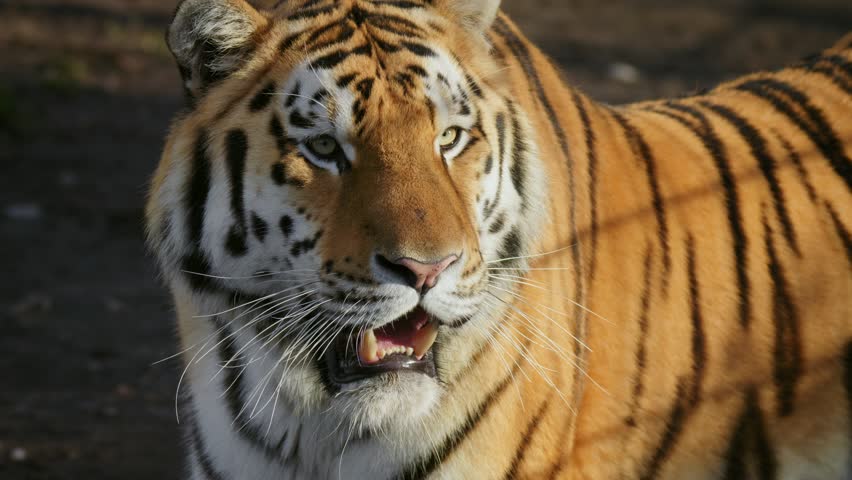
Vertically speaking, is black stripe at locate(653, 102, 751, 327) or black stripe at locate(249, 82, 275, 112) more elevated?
black stripe at locate(653, 102, 751, 327)

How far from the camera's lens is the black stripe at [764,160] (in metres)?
2.04

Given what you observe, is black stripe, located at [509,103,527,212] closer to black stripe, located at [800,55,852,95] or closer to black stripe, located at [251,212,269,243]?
black stripe, located at [251,212,269,243]

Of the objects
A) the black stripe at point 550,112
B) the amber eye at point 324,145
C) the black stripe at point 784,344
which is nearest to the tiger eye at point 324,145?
the amber eye at point 324,145

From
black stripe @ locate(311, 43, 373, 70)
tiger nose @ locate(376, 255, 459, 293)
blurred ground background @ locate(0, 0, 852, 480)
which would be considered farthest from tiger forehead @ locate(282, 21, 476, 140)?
blurred ground background @ locate(0, 0, 852, 480)

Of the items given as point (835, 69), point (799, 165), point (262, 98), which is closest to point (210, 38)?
point (262, 98)

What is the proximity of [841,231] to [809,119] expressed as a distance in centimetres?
24

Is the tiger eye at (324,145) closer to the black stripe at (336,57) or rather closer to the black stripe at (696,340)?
the black stripe at (336,57)

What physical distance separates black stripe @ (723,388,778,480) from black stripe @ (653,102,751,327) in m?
0.16

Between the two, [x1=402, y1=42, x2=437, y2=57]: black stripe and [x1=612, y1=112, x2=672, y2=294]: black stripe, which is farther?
[x1=612, y1=112, x2=672, y2=294]: black stripe

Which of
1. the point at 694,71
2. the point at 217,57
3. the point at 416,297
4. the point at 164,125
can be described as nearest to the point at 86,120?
the point at 164,125

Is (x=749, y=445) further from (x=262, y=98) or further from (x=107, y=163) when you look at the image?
(x=107, y=163)

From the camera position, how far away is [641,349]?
74.2 inches

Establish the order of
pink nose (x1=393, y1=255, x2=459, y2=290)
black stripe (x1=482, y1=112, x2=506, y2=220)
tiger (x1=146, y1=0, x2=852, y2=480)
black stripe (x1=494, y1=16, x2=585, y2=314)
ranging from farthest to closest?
black stripe (x1=494, y1=16, x2=585, y2=314) → black stripe (x1=482, y1=112, x2=506, y2=220) → tiger (x1=146, y1=0, x2=852, y2=480) → pink nose (x1=393, y1=255, x2=459, y2=290)

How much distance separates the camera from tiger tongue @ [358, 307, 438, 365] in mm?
1630
